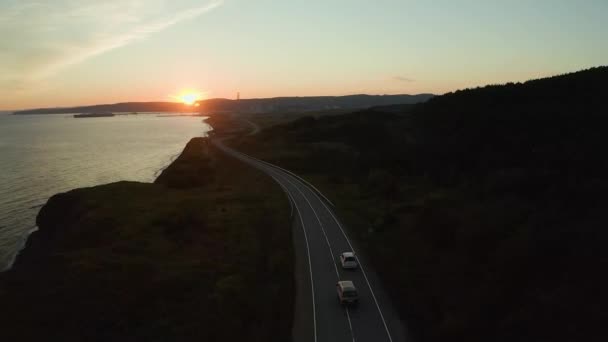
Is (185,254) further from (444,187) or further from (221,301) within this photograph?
(444,187)

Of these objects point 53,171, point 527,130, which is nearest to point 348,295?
point 527,130

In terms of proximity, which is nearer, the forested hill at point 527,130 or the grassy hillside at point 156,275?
the grassy hillside at point 156,275

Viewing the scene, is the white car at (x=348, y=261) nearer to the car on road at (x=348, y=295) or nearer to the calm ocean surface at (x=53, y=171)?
the car on road at (x=348, y=295)

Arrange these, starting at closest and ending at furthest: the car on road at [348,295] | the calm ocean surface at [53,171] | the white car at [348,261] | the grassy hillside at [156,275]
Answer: the grassy hillside at [156,275] → the car on road at [348,295] → the white car at [348,261] → the calm ocean surface at [53,171]

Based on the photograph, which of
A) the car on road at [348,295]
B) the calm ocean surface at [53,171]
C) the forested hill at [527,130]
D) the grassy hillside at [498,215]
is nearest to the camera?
the grassy hillside at [498,215]

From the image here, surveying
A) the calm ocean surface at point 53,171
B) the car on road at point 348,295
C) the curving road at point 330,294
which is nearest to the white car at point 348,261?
the curving road at point 330,294

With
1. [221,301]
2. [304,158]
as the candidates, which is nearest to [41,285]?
[221,301]
